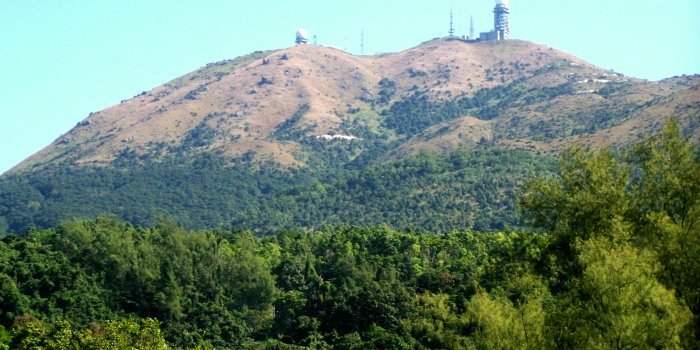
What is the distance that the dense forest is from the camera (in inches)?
1654

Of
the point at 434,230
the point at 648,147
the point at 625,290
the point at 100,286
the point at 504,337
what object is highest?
the point at 648,147

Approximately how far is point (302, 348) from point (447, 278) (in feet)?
72.2

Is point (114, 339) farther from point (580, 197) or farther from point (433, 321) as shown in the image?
point (433, 321)

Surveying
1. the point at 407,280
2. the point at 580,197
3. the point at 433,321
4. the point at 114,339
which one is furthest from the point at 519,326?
the point at 407,280

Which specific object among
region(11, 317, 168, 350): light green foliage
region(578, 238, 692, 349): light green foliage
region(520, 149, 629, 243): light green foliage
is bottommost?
region(11, 317, 168, 350): light green foliage

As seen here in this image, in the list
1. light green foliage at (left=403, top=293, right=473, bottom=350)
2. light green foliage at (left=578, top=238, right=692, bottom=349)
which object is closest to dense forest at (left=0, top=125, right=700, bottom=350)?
light green foliage at (left=578, top=238, right=692, bottom=349)

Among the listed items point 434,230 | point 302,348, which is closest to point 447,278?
point 302,348

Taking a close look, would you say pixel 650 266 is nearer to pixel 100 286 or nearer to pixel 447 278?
pixel 447 278

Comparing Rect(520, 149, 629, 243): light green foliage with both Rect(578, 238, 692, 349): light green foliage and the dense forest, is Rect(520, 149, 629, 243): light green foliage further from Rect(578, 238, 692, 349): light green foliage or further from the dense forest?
Rect(578, 238, 692, 349): light green foliage

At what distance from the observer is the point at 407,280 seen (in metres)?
113

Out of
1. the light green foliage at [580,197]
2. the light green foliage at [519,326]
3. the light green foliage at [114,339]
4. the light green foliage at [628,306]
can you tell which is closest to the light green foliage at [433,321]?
the light green foliage at [519,326]

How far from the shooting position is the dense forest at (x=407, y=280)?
138 feet

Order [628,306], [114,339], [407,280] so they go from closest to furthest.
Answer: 1. [628,306]
2. [114,339]
3. [407,280]

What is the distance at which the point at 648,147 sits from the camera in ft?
161
